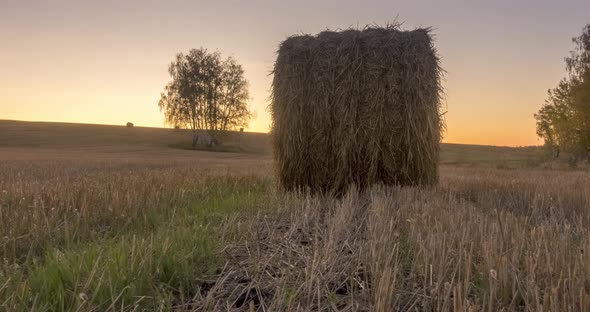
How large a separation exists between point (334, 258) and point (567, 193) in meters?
5.89

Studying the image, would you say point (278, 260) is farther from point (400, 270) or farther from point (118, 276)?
point (118, 276)

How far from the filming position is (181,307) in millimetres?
2441

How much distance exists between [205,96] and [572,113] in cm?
3355

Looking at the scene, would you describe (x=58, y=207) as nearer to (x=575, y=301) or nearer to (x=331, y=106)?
(x=331, y=106)

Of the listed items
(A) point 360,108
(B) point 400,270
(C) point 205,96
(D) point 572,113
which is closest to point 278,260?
(B) point 400,270

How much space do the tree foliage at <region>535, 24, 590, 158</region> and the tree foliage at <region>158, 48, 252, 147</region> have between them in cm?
2959

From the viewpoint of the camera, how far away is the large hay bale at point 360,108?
23.4 ft

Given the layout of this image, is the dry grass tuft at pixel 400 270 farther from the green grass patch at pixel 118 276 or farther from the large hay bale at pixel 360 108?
the large hay bale at pixel 360 108

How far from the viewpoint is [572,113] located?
24.8 m

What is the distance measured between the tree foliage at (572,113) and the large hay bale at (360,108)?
20.1m

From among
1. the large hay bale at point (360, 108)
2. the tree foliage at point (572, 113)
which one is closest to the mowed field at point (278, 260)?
the large hay bale at point (360, 108)

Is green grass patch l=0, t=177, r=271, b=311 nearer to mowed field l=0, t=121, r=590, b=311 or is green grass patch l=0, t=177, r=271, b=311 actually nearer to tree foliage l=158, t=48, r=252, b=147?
mowed field l=0, t=121, r=590, b=311

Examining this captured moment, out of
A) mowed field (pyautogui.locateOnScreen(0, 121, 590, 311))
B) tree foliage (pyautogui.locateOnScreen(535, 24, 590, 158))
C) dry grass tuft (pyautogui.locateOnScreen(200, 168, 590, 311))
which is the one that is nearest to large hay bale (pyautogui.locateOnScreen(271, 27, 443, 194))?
mowed field (pyautogui.locateOnScreen(0, 121, 590, 311))

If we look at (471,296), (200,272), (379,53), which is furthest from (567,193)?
(200,272)
